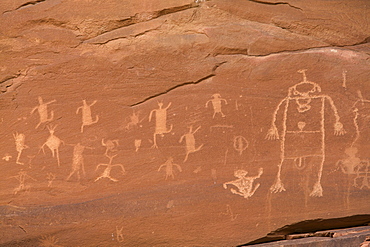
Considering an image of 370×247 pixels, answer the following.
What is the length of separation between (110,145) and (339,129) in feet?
4.58

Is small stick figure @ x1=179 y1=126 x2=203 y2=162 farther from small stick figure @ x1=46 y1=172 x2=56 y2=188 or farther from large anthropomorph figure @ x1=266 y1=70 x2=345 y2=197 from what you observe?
small stick figure @ x1=46 y1=172 x2=56 y2=188

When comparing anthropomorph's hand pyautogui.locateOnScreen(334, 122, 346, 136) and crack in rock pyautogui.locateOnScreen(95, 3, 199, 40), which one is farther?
anthropomorph's hand pyautogui.locateOnScreen(334, 122, 346, 136)

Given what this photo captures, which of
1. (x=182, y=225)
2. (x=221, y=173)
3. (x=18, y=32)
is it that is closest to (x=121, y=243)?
(x=182, y=225)

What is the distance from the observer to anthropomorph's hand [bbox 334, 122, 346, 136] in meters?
2.48

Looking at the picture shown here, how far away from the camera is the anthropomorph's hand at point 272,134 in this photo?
8.06ft

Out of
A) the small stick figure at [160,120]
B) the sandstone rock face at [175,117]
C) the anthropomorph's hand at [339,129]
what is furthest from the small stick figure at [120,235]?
the anthropomorph's hand at [339,129]

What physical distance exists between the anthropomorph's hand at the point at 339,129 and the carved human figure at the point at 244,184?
20.4 inches

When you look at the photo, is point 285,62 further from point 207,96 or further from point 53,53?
point 53,53

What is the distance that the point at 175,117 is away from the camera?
2418 mm

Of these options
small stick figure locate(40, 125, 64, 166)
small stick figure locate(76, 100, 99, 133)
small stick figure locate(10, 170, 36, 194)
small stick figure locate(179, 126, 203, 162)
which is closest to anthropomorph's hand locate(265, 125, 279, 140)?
small stick figure locate(179, 126, 203, 162)

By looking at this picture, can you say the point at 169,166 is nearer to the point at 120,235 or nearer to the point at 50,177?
the point at 120,235

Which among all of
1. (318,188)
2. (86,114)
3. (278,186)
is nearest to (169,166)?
(86,114)

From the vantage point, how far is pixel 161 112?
2.41 m

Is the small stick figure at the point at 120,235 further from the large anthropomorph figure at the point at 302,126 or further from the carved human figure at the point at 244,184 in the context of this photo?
the large anthropomorph figure at the point at 302,126
